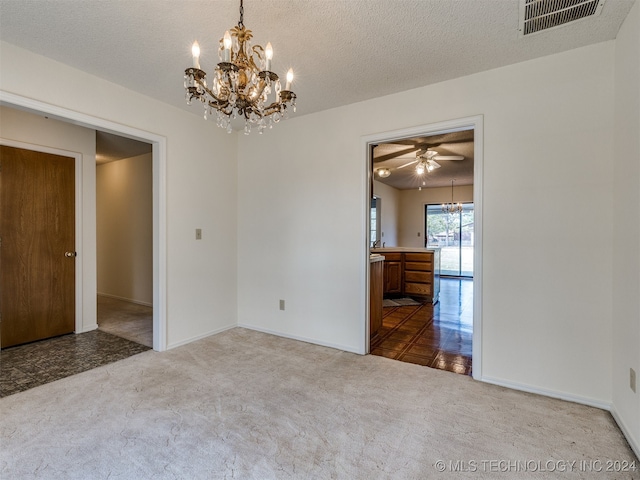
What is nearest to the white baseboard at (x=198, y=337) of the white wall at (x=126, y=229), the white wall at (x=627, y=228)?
the white wall at (x=126, y=229)

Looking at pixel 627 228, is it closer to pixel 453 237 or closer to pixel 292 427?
pixel 292 427

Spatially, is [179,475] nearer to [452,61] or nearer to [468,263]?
[452,61]

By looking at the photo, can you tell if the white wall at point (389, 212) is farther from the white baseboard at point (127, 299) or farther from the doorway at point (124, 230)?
the white baseboard at point (127, 299)

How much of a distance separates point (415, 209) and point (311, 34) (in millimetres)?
8034

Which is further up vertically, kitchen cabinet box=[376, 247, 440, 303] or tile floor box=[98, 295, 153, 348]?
kitchen cabinet box=[376, 247, 440, 303]

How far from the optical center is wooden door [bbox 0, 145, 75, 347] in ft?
10.9

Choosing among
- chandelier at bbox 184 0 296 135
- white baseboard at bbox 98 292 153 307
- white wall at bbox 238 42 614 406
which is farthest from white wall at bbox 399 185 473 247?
chandelier at bbox 184 0 296 135

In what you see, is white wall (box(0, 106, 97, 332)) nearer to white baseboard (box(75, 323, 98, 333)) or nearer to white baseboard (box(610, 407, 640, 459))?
white baseboard (box(75, 323, 98, 333))

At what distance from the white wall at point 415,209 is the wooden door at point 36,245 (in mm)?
8061

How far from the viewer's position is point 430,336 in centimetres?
376

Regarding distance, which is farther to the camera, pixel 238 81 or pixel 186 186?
pixel 186 186

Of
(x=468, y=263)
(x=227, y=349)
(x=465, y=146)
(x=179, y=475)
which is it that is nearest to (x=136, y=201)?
(x=227, y=349)

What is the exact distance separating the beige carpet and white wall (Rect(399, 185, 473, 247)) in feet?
23.5

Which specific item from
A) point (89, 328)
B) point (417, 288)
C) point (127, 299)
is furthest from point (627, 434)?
point (127, 299)
